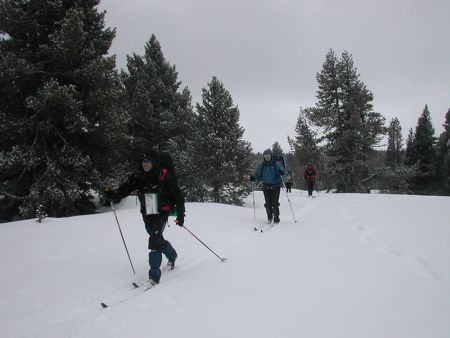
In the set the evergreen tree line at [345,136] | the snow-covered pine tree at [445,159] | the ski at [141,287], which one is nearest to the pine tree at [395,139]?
the snow-covered pine tree at [445,159]

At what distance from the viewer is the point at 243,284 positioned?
4.48m

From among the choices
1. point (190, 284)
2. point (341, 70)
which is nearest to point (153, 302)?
point (190, 284)

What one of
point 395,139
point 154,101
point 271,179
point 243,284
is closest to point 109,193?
point 243,284

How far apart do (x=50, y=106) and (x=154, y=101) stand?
11.5 meters

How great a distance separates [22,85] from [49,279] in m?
11.7

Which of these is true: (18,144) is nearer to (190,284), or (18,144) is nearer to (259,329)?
(190,284)

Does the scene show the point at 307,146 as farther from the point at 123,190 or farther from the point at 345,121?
the point at 123,190

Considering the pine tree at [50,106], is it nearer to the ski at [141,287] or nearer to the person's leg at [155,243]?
the ski at [141,287]

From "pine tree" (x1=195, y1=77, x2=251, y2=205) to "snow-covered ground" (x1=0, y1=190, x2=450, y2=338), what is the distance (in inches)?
551

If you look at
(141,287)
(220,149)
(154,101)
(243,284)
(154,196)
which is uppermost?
(154,101)

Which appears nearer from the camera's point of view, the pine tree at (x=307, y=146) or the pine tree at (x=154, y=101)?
the pine tree at (x=154, y=101)

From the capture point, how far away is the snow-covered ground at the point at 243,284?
321 centimetres

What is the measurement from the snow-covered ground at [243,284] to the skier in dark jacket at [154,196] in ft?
1.94

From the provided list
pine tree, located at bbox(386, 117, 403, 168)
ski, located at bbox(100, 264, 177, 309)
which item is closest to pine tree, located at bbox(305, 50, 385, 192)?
ski, located at bbox(100, 264, 177, 309)
